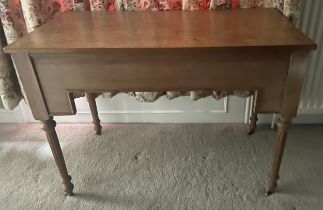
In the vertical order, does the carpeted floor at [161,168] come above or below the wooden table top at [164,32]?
below

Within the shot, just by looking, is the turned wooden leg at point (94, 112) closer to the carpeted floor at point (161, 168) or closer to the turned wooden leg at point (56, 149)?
the carpeted floor at point (161, 168)

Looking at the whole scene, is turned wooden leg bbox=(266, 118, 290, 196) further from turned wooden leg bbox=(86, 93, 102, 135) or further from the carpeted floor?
turned wooden leg bbox=(86, 93, 102, 135)

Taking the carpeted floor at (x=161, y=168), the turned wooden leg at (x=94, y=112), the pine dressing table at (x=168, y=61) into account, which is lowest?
the carpeted floor at (x=161, y=168)

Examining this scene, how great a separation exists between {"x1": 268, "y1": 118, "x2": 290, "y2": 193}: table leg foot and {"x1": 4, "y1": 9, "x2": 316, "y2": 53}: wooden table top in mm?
306

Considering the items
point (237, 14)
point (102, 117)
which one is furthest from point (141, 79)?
point (102, 117)

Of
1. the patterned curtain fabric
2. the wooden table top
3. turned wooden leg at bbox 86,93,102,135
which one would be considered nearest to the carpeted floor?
turned wooden leg at bbox 86,93,102,135

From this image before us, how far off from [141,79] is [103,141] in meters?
0.77

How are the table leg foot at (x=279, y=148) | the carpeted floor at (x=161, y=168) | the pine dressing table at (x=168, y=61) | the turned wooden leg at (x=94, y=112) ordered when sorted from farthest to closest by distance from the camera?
the turned wooden leg at (x=94, y=112), the carpeted floor at (x=161, y=168), the table leg foot at (x=279, y=148), the pine dressing table at (x=168, y=61)

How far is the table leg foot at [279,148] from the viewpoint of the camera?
3.45 ft

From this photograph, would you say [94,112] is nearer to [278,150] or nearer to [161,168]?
[161,168]

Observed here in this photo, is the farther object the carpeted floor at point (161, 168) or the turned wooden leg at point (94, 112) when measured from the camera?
the turned wooden leg at point (94, 112)

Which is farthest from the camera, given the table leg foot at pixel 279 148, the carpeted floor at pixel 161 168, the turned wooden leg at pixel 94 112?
the turned wooden leg at pixel 94 112

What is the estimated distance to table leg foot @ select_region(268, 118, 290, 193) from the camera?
1052 millimetres

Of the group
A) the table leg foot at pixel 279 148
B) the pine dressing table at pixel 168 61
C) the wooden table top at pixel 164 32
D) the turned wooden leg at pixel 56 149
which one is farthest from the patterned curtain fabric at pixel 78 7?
the turned wooden leg at pixel 56 149
